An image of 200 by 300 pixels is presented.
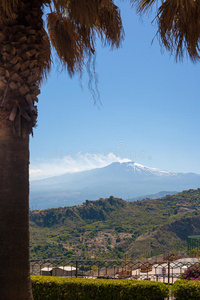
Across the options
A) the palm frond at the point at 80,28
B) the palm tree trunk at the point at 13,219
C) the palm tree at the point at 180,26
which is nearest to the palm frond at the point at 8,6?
the palm frond at the point at 80,28

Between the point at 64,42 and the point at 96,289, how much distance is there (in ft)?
15.3

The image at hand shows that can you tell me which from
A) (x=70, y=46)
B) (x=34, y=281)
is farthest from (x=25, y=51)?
(x=34, y=281)

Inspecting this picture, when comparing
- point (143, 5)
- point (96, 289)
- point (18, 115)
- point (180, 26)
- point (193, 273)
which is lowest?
point (96, 289)

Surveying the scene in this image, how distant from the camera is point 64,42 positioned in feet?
18.5

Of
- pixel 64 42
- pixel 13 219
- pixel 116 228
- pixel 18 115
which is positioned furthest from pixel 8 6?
pixel 116 228

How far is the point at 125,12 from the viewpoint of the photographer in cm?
522

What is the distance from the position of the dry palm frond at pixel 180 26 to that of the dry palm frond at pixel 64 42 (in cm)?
144

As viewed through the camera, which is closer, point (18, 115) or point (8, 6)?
point (8, 6)

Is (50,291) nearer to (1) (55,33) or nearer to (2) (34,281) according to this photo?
(2) (34,281)

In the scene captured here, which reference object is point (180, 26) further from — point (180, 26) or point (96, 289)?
point (96, 289)

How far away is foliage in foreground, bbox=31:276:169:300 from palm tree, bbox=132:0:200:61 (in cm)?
423

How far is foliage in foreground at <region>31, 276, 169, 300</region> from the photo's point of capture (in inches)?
242

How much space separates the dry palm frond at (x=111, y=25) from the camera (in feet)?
16.2

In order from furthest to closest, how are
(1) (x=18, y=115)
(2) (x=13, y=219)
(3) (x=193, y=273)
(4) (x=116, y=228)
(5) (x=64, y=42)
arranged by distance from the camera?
1. (4) (x=116, y=228)
2. (3) (x=193, y=273)
3. (5) (x=64, y=42)
4. (1) (x=18, y=115)
5. (2) (x=13, y=219)
